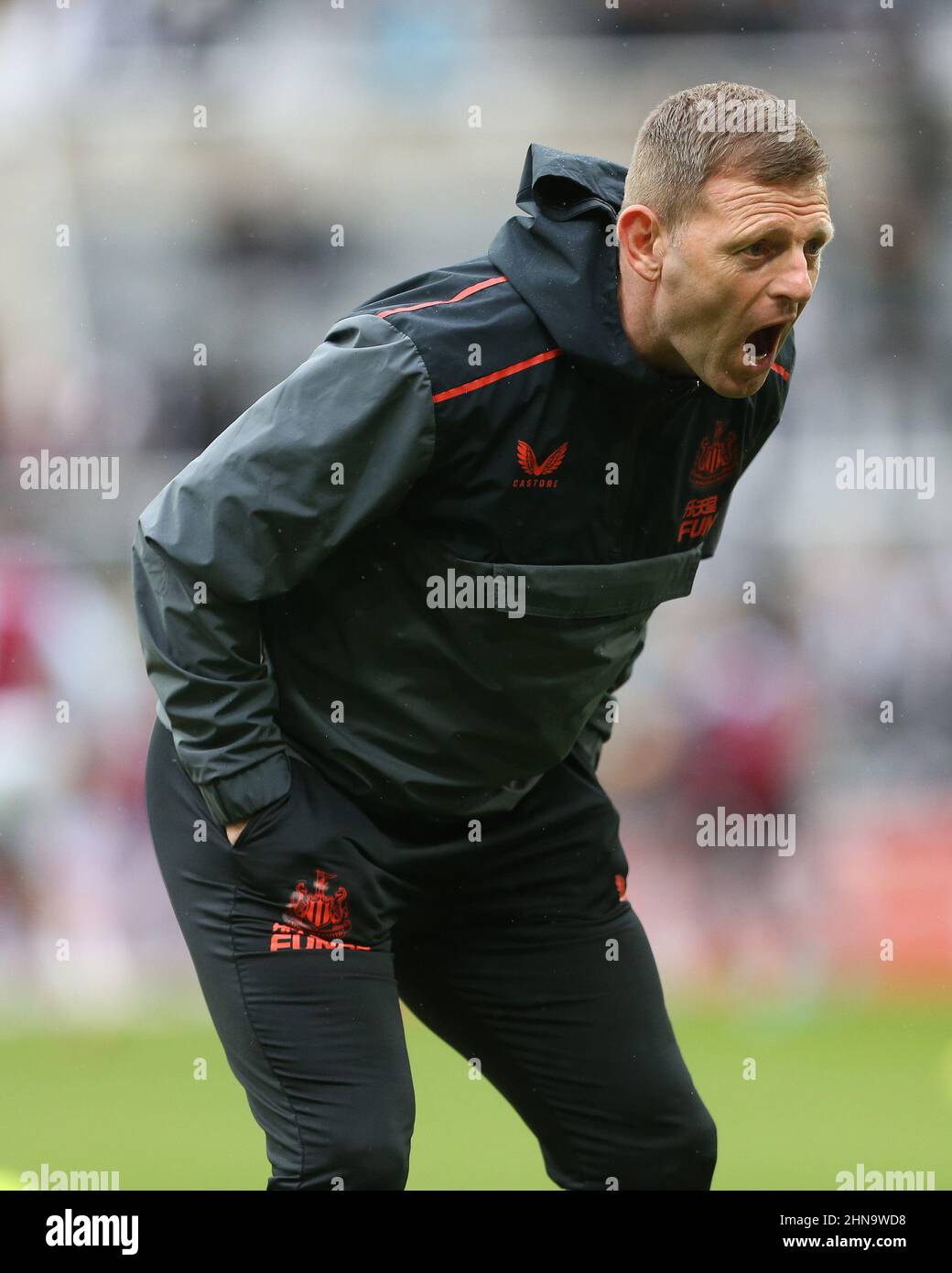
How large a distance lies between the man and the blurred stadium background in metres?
2.45

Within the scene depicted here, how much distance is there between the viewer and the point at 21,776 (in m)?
6.71

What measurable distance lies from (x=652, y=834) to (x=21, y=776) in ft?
7.94

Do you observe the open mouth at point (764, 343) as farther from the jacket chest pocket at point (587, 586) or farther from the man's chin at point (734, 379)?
the jacket chest pocket at point (587, 586)

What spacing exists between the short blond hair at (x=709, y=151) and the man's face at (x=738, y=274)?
0.07 ft

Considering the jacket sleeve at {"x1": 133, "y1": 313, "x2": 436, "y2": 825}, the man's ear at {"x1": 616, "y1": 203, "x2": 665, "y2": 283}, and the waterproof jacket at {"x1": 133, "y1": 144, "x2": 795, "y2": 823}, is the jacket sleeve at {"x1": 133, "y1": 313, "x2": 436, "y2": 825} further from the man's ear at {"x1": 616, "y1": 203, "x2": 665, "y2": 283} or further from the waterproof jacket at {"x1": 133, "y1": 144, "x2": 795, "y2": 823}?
the man's ear at {"x1": 616, "y1": 203, "x2": 665, "y2": 283}

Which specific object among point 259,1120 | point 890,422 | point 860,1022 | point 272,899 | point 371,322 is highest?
point 890,422

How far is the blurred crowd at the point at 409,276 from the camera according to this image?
260 inches

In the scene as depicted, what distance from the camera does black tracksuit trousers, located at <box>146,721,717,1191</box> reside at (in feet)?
8.46

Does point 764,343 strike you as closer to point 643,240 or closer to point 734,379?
point 734,379

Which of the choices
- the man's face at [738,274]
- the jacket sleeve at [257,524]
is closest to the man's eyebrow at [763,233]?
the man's face at [738,274]

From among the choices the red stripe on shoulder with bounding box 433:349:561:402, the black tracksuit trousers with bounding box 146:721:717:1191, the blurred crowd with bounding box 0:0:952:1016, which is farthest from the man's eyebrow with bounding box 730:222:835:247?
the blurred crowd with bounding box 0:0:952:1016

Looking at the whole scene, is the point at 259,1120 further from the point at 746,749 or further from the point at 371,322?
the point at 746,749

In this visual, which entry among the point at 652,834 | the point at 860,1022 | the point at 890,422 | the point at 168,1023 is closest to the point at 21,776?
the point at 168,1023

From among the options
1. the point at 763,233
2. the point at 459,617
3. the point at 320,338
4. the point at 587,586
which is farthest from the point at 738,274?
the point at 320,338
